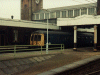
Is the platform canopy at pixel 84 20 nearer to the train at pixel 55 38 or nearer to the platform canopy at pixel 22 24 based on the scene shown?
the train at pixel 55 38

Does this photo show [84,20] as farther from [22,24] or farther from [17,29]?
[17,29]

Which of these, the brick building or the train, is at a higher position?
the brick building

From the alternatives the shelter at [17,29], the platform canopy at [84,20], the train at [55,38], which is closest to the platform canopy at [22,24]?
the shelter at [17,29]

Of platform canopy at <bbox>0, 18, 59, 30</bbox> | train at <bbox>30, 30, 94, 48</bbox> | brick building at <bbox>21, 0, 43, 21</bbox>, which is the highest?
brick building at <bbox>21, 0, 43, 21</bbox>

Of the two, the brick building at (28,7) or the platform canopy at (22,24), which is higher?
the brick building at (28,7)

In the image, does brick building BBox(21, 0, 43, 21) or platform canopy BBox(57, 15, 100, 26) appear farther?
brick building BBox(21, 0, 43, 21)

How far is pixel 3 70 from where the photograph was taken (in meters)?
13.8

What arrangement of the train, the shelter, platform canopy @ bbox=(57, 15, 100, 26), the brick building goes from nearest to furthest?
platform canopy @ bbox=(57, 15, 100, 26)
the train
the shelter
the brick building

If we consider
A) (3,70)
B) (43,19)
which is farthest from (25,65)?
(43,19)

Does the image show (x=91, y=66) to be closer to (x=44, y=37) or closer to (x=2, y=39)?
(x=44, y=37)

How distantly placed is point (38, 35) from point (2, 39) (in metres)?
10.5

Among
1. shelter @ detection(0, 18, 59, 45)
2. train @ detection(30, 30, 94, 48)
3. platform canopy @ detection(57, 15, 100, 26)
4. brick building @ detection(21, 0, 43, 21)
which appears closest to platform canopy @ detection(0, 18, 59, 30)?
shelter @ detection(0, 18, 59, 45)

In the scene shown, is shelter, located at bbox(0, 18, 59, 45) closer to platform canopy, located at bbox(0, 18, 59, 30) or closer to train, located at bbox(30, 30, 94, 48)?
platform canopy, located at bbox(0, 18, 59, 30)

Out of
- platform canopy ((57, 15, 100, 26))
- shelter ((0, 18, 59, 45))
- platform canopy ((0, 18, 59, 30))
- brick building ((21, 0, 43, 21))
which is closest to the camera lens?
platform canopy ((57, 15, 100, 26))
